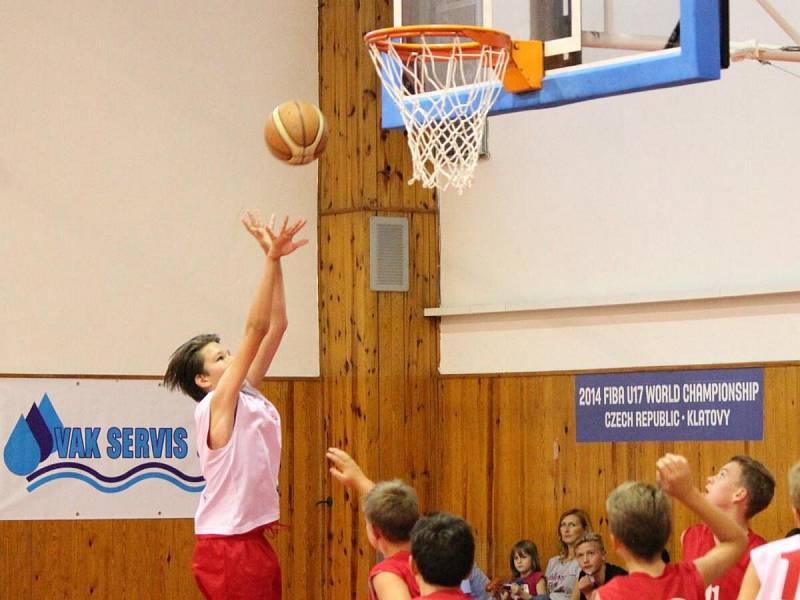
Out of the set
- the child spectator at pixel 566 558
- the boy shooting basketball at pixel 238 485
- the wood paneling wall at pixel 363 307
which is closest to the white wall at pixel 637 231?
the wood paneling wall at pixel 363 307

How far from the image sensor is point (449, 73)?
287 inches

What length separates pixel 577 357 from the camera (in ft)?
33.2

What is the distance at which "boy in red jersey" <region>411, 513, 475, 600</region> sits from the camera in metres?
4.33

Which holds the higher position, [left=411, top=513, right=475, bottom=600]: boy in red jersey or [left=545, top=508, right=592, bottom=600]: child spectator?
[left=411, top=513, right=475, bottom=600]: boy in red jersey

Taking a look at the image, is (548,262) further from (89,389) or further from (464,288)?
(89,389)

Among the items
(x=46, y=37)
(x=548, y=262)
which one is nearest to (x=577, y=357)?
(x=548, y=262)

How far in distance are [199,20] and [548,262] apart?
11.2ft

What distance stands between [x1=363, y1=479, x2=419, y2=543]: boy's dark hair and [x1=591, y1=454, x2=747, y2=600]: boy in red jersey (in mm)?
870

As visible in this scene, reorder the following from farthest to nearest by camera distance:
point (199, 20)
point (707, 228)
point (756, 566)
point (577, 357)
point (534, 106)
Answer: point (199, 20) → point (577, 357) → point (707, 228) → point (534, 106) → point (756, 566)

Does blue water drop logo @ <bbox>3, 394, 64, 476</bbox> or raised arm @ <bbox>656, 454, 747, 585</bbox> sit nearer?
raised arm @ <bbox>656, 454, 747, 585</bbox>

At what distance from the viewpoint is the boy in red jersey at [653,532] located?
4.14 meters

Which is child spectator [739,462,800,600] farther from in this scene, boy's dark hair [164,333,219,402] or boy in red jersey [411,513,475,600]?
boy's dark hair [164,333,219,402]

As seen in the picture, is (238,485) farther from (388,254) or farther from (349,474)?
(388,254)

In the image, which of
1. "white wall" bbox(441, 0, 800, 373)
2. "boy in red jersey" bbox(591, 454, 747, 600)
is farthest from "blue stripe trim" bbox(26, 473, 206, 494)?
"boy in red jersey" bbox(591, 454, 747, 600)
